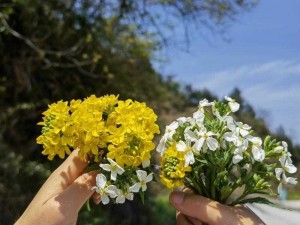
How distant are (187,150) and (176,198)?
99 millimetres

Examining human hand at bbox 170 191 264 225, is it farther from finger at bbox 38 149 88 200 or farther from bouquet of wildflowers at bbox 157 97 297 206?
finger at bbox 38 149 88 200

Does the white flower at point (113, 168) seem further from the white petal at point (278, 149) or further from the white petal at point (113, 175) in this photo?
the white petal at point (278, 149)

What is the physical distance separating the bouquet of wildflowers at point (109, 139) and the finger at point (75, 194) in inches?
1.1

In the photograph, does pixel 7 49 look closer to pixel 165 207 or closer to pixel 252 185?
pixel 165 207

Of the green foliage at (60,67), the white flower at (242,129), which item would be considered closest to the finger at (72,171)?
the white flower at (242,129)

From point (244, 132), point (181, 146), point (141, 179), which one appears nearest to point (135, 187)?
point (141, 179)

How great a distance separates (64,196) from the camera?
46.1 inches

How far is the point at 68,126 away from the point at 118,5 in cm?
460

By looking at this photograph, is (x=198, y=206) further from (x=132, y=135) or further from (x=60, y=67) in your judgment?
(x=60, y=67)

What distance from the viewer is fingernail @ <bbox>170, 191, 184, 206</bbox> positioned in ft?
3.80

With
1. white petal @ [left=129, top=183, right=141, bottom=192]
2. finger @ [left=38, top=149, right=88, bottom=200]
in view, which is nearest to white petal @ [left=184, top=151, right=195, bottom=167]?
white petal @ [left=129, top=183, right=141, bottom=192]

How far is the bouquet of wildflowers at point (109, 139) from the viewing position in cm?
115

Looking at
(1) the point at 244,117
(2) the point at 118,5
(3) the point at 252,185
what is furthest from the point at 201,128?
(1) the point at 244,117

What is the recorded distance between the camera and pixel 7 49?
4.59m
